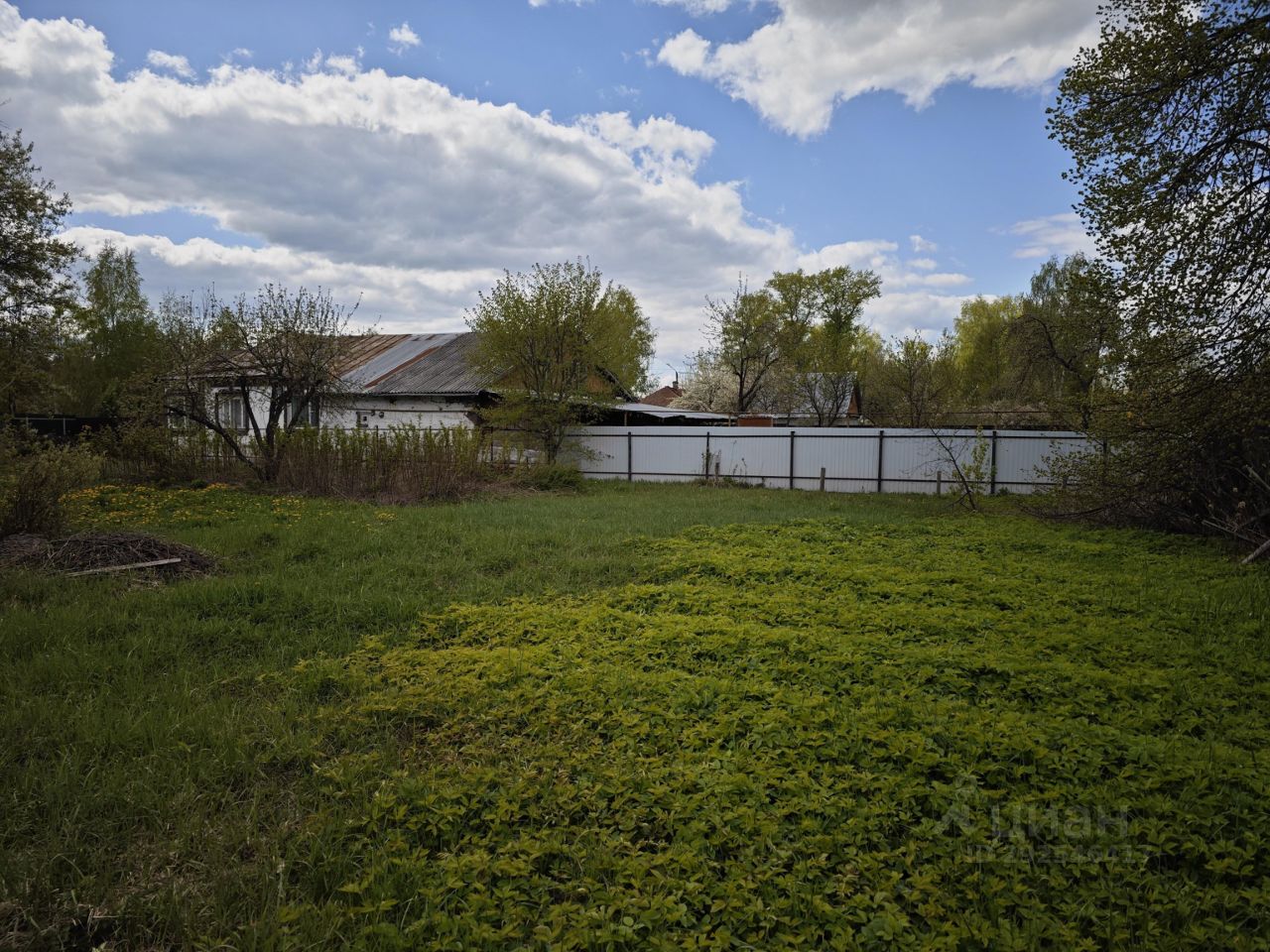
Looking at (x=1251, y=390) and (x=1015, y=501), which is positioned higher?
(x=1251, y=390)

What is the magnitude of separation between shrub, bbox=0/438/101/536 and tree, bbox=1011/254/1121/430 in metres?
12.7

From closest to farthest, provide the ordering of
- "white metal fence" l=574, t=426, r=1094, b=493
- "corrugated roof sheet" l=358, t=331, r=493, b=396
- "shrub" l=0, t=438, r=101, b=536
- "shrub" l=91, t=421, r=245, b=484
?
1. "shrub" l=0, t=438, r=101, b=536
2. "shrub" l=91, t=421, r=245, b=484
3. "white metal fence" l=574, t=426, r=1094, b=493
4. "corrugated roof sheet" l=358, t=331, r=493, b=396

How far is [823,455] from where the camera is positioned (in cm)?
1753

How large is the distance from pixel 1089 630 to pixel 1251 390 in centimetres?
388

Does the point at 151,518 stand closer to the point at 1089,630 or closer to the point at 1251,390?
the point at 1089,630

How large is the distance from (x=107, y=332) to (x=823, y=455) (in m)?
34.3

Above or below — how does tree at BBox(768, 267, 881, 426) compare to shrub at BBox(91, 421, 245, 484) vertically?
above

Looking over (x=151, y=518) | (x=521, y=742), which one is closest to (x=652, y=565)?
(x=521, y=742)

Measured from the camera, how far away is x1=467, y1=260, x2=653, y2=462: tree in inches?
755

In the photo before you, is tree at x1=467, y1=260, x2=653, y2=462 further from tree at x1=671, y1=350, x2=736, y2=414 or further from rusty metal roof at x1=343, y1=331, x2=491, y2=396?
tree at x1=671, y1=350, x2=736, y2=414

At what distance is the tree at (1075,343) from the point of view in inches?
316

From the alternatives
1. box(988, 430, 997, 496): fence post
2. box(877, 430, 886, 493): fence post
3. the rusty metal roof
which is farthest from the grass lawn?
the rusty metal roof

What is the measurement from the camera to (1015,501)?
42.8 ft

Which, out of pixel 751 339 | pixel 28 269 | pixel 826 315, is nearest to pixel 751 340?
pixel 751 339
